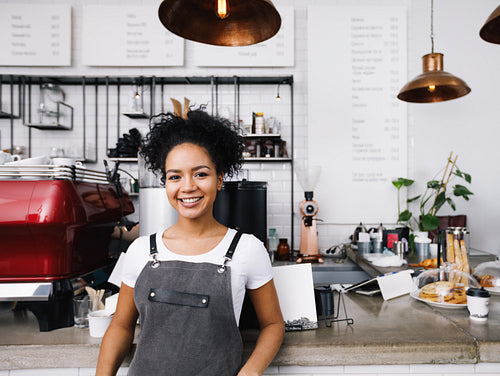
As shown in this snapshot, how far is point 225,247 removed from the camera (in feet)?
3.52

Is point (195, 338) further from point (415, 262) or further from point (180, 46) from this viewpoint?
point (180, 46)

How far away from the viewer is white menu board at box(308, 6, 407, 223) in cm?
386

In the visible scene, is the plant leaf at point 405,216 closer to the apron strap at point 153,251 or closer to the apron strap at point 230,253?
the apron strap at point 230,253

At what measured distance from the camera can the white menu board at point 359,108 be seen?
3857mm

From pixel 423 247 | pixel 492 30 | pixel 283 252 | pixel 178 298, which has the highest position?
pixel 492 30

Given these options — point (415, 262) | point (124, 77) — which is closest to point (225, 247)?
point (415, 262)

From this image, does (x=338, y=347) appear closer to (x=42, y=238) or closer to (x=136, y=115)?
(x=42, y=238)

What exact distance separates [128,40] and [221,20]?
280 cm

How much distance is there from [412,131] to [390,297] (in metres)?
2.73

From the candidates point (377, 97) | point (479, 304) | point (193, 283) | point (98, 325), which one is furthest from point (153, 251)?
point (377, 97)

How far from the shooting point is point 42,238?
4.12 ft

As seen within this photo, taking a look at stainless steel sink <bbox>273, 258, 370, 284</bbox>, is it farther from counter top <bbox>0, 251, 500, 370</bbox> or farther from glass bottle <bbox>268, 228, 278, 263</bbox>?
counter top <bbox>0, 251, 500, 370</bbox>

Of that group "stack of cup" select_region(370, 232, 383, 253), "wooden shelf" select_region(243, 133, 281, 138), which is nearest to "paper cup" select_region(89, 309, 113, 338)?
"stack of cup" select_region(370, 232, 383, 253)

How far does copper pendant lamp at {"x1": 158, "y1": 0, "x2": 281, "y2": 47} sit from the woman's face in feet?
1.80
